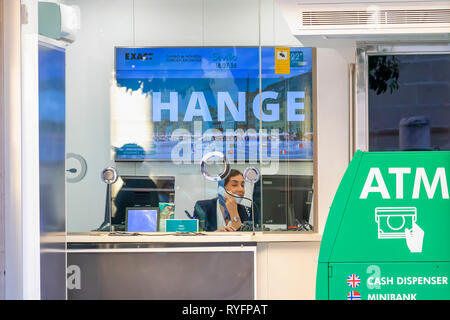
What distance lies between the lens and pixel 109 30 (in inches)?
217

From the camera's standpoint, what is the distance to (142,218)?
545cm

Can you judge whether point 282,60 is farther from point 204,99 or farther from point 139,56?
point 139,56

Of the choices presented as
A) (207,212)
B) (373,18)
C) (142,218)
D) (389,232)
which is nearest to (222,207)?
(207,212)

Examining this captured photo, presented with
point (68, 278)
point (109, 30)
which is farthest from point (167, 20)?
point (68, 278)

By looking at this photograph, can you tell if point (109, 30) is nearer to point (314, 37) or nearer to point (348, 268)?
point (314, 37)

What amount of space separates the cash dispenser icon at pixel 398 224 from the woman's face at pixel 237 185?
4.33 feet

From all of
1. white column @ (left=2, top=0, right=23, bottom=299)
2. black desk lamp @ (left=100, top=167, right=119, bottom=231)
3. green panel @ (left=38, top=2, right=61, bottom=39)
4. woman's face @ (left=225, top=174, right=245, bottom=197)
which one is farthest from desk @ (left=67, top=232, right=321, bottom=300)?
green panel @ (left=38, top=2, right=61, bottom=39)

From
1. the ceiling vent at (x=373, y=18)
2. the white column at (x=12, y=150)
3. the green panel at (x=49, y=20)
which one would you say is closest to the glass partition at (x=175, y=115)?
the green panel at (x=49, y=20)

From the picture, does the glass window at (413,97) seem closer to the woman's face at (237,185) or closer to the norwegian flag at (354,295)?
the norwegian flag at (354,295)

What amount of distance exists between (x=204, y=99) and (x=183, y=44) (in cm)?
40

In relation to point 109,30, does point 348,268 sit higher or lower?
lower

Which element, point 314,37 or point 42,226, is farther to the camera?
point 314,37

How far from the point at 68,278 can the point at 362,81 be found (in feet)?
7.73

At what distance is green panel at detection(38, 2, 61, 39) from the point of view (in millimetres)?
4369
